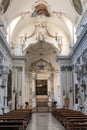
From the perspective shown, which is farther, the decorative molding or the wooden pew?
the decorative molding

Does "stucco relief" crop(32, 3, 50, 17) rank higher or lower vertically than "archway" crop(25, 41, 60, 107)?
higher

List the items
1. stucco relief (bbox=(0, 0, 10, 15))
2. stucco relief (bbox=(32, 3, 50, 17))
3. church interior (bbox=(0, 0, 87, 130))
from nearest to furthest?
stucco relief (bbox=(0, 0, 10, 15))
church interior (bbox=(0, 0, 87, 130))
stucco relief (bbox=(32, 3, 50, 17))

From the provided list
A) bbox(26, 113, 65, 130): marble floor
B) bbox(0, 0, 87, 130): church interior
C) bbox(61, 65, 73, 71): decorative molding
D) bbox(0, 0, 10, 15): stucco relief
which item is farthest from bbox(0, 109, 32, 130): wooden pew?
bbox(61, 65, 73, 71): decorative molding

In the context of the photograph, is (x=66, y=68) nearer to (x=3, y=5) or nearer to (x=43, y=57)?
(x=43, y=57)

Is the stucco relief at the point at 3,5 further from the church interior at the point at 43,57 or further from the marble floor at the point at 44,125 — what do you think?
the marble floor at the point at 44,125

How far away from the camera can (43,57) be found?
137ft

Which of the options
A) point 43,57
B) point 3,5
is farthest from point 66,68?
point 3,5

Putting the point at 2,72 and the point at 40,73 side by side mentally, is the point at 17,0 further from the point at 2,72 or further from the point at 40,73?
the point at 40,73

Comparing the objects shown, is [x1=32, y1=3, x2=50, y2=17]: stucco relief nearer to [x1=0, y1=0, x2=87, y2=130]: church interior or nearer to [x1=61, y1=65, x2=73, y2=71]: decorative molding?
[x1=0, y1=0, x2=87, y2=130]: church interior

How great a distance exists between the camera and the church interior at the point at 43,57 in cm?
2364

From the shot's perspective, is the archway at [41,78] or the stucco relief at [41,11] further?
the archway at [41,78]

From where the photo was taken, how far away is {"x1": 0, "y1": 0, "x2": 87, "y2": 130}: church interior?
77.6 feet

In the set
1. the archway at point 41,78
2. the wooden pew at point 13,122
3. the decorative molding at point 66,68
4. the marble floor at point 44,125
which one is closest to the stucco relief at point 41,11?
the decorative molding at point 66,68

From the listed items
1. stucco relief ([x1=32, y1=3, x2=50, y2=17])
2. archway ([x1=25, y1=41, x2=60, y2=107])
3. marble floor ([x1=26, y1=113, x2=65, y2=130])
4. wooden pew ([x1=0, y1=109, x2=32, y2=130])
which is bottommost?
marble floor ([x1=26, y1=113, x2=65, y2=130])
